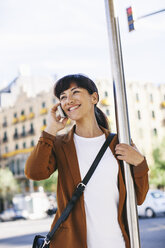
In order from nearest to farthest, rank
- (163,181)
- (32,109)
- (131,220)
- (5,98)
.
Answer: (131,220) → (163,181) → (32,109) → (5,98)

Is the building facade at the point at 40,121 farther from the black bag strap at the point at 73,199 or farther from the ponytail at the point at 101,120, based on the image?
the black bag strap at the point at 73,199

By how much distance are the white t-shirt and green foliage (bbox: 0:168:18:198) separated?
37504 millimetres

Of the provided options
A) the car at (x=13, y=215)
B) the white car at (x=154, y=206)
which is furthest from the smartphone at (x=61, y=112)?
the car at (x=13, y=215)

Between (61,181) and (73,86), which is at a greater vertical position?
(73,86)

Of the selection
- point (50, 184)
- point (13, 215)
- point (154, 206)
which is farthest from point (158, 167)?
point (154, 206)

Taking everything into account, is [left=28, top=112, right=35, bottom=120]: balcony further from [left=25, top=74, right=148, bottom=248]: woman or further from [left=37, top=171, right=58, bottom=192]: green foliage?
[left=25, top=74, right=148, bottom=248]: woman

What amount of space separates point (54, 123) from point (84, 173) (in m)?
0.24

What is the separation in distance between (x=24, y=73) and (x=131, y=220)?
40881 mm

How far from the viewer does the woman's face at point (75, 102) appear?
171 cm

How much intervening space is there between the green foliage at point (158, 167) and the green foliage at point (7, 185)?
14.2m

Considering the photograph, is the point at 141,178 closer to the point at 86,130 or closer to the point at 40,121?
the point at 86,130

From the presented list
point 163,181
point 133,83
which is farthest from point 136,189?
point 133,83

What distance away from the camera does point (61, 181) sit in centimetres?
162

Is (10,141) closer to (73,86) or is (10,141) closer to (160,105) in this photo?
(160,105)
